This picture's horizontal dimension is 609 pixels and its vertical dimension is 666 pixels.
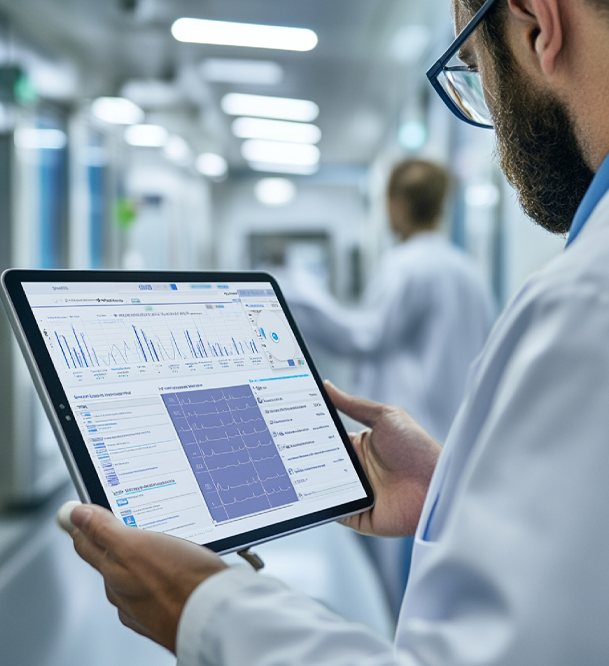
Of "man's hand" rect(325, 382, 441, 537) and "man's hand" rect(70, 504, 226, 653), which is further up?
"man's hand" rect(70, 504, 226, 653)

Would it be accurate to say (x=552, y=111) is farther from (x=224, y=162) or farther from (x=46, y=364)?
(x=224, y=162)

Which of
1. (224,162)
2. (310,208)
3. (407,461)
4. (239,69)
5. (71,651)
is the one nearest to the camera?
(407,461)

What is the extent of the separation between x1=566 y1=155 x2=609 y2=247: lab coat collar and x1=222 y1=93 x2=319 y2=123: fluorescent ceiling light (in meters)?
4.18

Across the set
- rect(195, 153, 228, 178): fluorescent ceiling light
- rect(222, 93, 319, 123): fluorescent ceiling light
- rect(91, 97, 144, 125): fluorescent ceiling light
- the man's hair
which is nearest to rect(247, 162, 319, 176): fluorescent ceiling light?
rect(195, 153, 228, 178): fluorescent ceiling light

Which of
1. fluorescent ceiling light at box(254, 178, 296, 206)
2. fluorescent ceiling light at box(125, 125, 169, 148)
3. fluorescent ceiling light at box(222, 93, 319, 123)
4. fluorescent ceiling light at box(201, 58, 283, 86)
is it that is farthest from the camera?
fluorescent ceiling light at box(254, 178, 296, 206)

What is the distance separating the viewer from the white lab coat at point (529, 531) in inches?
14.4

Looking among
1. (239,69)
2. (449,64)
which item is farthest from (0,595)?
(239,69)

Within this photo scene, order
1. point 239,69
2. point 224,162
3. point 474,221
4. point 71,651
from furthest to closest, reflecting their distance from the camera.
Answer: point 224,162, point 239,69, point 474,221, point 71,651

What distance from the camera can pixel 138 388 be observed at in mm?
634

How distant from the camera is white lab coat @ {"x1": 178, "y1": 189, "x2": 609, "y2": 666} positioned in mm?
365

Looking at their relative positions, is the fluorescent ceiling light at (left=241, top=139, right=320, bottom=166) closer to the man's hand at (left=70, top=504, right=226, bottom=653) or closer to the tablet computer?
the tablet computer

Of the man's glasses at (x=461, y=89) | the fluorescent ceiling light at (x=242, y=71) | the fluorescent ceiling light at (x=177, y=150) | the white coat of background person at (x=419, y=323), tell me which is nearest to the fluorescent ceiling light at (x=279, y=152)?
the fluorescent ceiling light at (x=177, y=150)

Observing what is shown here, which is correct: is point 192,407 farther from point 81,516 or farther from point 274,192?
point 274,192

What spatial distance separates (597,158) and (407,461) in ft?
1.41
